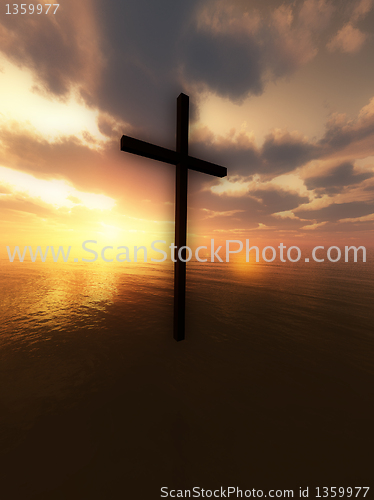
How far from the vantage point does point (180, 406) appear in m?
2.66

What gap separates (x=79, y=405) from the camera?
8.64 ft

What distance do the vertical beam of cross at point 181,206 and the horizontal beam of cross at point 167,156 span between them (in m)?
0.13

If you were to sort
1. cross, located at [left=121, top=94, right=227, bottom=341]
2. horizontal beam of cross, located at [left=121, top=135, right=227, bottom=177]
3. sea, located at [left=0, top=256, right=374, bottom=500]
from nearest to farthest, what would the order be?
1. sea, located at [left=0, top=256, right=374, bottom=500]
2. horizontal beam of cross, located at [left=121, top=135, right=227, bottom=177]
3. cross, located at [left=121, top=94, right=227, bottom=341]

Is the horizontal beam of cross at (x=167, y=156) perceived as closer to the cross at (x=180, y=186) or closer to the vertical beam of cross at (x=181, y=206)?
the cross at (x=180, y=186)

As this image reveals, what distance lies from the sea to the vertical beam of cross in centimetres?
75

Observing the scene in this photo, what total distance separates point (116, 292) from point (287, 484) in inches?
322

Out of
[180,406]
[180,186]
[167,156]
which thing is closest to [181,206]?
[180,186]

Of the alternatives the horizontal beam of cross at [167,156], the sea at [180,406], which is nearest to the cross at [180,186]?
the horizontal beam of cross at [167,156]

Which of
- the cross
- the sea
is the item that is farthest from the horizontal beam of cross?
the sea

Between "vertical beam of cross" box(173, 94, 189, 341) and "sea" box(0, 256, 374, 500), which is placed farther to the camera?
"vertical beam of cross" box(173, 94, 189, 341)

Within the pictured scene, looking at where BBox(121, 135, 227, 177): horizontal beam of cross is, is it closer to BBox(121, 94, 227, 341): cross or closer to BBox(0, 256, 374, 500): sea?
BBox(121, 94, 227, 341): cross

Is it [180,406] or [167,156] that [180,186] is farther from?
[180,406]

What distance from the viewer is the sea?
1.88 m

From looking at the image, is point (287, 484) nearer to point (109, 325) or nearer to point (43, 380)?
point (43, 380)
